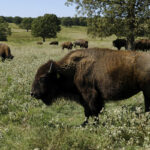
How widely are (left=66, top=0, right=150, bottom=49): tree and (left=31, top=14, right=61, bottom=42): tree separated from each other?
6083 centimetres

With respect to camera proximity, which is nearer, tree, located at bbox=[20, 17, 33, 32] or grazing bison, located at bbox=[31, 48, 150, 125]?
grazing bison, located at bbox=[31, 48, 150, 125]

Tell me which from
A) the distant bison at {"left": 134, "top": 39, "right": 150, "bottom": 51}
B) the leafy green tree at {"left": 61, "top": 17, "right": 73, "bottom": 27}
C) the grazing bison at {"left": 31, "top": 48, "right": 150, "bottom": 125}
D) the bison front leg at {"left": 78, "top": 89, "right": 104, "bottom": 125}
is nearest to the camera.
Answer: the grazing bison at {"left": 31, "top": 48, "right": 150, "bottom": 125}

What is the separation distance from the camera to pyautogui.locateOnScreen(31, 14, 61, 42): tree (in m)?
82.3

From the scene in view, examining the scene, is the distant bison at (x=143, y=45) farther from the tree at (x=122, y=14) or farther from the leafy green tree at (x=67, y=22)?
the leafy green tree at (x=67, y=22)

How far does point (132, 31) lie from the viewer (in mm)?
21422

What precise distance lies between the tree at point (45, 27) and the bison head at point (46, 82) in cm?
7802

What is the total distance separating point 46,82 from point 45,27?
7900 centimetres

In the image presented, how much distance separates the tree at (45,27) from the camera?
82.3 metres

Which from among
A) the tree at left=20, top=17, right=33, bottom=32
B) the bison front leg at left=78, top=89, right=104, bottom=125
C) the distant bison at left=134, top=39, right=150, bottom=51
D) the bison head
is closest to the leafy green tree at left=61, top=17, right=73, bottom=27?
the tree at left=20, top=17, right=33, bottom=32

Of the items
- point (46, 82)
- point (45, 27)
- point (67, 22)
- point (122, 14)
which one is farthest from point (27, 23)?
point (46, 82)

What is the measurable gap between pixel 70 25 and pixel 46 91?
151 meters

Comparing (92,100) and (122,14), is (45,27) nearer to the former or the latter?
(122,14)

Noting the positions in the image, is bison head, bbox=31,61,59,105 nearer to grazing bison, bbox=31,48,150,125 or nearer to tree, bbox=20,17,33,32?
grazing bison, bbox=31,48,150,125

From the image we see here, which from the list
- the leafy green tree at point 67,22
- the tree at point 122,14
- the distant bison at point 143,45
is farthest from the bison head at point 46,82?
the leafy green tree at point 67,22
